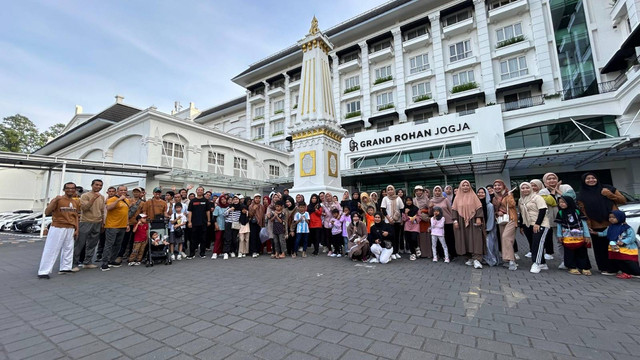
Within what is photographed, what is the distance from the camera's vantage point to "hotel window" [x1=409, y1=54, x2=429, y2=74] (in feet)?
72.1

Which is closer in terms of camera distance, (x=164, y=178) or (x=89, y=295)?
(x=89, y=295)

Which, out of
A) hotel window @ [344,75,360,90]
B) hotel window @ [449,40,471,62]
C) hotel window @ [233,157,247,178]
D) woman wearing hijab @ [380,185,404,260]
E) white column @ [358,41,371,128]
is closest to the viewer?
woman wearing hijab @ [380,185,404,260]

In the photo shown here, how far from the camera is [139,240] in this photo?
227 inches

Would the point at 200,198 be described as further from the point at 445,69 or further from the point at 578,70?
the point at 578,70

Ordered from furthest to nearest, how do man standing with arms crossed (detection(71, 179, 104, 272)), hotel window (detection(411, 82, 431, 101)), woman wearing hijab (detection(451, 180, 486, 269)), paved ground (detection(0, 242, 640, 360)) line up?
hotel window (detection(411, 82, 431, 101))
man standing with arms crossed (detection(71, 179, 104, 272))
woman wearing hijab (detection(451, 180, 486, 269))
paved ground (detection(0, 242, 640, 360))

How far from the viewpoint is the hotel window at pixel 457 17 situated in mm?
21047

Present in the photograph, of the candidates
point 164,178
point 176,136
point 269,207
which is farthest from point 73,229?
point 176,136

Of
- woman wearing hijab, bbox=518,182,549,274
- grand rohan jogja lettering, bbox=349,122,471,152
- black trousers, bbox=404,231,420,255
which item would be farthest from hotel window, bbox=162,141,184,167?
woman wearing hijab, bbox=518,182,549,274

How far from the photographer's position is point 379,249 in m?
5.70

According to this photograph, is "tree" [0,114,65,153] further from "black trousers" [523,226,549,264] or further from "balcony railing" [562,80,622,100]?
"balcony railing" [562,80,622,100]

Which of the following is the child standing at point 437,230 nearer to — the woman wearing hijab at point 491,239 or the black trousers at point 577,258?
the woman wearing hijab at point 491,239

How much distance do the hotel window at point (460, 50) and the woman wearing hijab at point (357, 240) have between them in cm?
2070

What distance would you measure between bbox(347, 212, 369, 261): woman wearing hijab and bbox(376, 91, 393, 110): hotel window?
1858 centimetres

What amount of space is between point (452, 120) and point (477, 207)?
14140 mm
